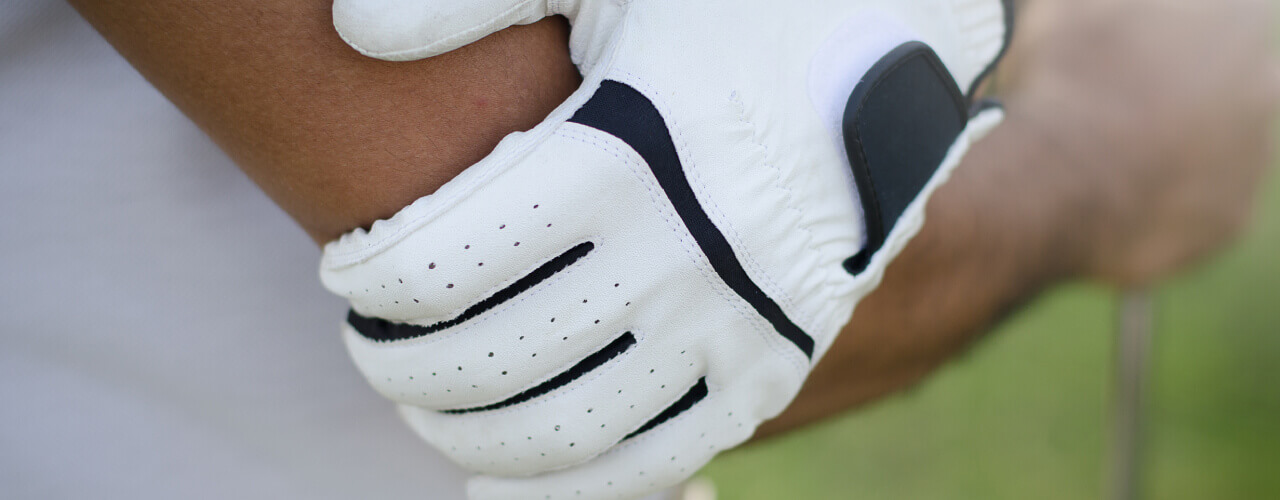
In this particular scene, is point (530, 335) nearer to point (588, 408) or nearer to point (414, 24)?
point (588, 408)

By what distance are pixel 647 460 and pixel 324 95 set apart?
13.6 inches

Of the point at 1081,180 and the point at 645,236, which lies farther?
the point at 1081,180

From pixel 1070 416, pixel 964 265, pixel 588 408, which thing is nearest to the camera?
pixel 588 408

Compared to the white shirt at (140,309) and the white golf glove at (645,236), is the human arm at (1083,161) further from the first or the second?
the white shirt at (140,309)

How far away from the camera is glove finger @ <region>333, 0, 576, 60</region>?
387 millimetres

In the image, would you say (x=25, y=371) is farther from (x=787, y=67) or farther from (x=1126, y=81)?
(x=1126, y=81)

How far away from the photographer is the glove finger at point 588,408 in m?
0.52

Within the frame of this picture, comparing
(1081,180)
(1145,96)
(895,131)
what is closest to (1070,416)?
(1081,180)

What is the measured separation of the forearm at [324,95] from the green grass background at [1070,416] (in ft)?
3.83

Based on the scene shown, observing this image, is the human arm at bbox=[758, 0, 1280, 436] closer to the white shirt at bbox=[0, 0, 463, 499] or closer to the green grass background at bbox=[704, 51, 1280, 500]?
the green grass background at bbox=[704, 51, 1280, 500]

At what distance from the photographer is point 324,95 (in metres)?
0.42

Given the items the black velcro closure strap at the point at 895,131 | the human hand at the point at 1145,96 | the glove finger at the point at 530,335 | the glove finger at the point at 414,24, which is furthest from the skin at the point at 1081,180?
the glove finger at the point at 414,24

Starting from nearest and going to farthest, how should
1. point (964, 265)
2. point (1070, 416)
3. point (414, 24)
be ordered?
point (414, 24)
point (964, 265)
point (1070, 416)

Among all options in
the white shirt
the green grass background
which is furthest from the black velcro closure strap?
the green grass background
